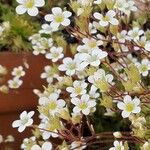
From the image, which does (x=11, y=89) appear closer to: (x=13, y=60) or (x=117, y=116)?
(x=13, y=60)

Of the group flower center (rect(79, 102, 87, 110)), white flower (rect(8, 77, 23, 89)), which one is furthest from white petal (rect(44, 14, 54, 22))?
white flower (rect(8, 77, 23, 89))

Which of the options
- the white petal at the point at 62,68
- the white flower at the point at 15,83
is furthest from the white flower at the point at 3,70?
the white petal at the point at 62,68

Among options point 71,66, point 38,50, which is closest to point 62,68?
point 71,66

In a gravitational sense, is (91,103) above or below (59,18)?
below

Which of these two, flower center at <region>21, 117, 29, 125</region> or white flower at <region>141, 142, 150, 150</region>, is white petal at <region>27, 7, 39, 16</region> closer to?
flower center at <region>21, 117, 29, 125</region>

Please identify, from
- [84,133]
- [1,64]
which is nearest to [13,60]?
[1,64]

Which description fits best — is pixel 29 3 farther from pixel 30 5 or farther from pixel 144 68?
pixel 144 68

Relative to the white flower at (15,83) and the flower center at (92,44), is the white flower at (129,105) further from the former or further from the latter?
the white flower at (15,83)
